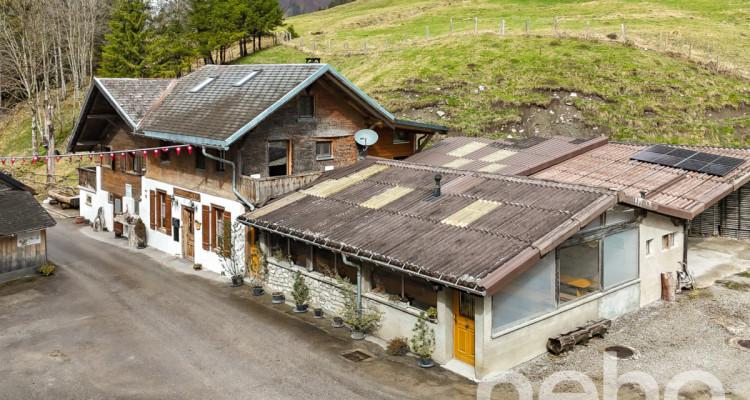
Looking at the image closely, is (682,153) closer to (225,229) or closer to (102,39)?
(225,229)

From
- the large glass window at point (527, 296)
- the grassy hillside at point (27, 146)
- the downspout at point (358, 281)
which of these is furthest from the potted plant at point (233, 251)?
the grassy hillside at point (27, 146)

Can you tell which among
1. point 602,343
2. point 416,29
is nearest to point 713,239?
point 602,343

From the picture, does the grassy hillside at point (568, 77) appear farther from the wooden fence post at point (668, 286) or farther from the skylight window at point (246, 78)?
the wooden fence post at point (668, 286)

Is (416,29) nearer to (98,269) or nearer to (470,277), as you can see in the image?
(98,269)

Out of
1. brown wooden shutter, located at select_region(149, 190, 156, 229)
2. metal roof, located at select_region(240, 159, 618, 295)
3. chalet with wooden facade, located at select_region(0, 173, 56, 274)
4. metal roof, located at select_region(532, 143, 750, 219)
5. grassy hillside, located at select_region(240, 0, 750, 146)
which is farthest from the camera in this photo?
grassy hillside, located at select_region(240, 0, 750, 146)

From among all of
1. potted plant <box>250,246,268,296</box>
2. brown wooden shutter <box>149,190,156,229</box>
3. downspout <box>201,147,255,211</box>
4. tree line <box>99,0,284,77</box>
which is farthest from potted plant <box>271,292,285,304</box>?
tree line <box>99,0,284,77</box>

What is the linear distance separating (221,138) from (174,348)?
758cm

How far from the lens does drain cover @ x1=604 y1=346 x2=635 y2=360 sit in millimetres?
15383

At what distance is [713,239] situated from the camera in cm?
2714

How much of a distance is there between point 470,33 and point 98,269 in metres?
39.4

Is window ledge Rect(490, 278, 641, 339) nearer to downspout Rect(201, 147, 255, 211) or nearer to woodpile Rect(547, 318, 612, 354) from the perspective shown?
woodpile Rect(547, 318, 612, 354)

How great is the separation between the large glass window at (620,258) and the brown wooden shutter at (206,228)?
547 inches

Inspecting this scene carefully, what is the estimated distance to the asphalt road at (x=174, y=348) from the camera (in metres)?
13.8

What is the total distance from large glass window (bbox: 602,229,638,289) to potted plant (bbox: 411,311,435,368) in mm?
5485
